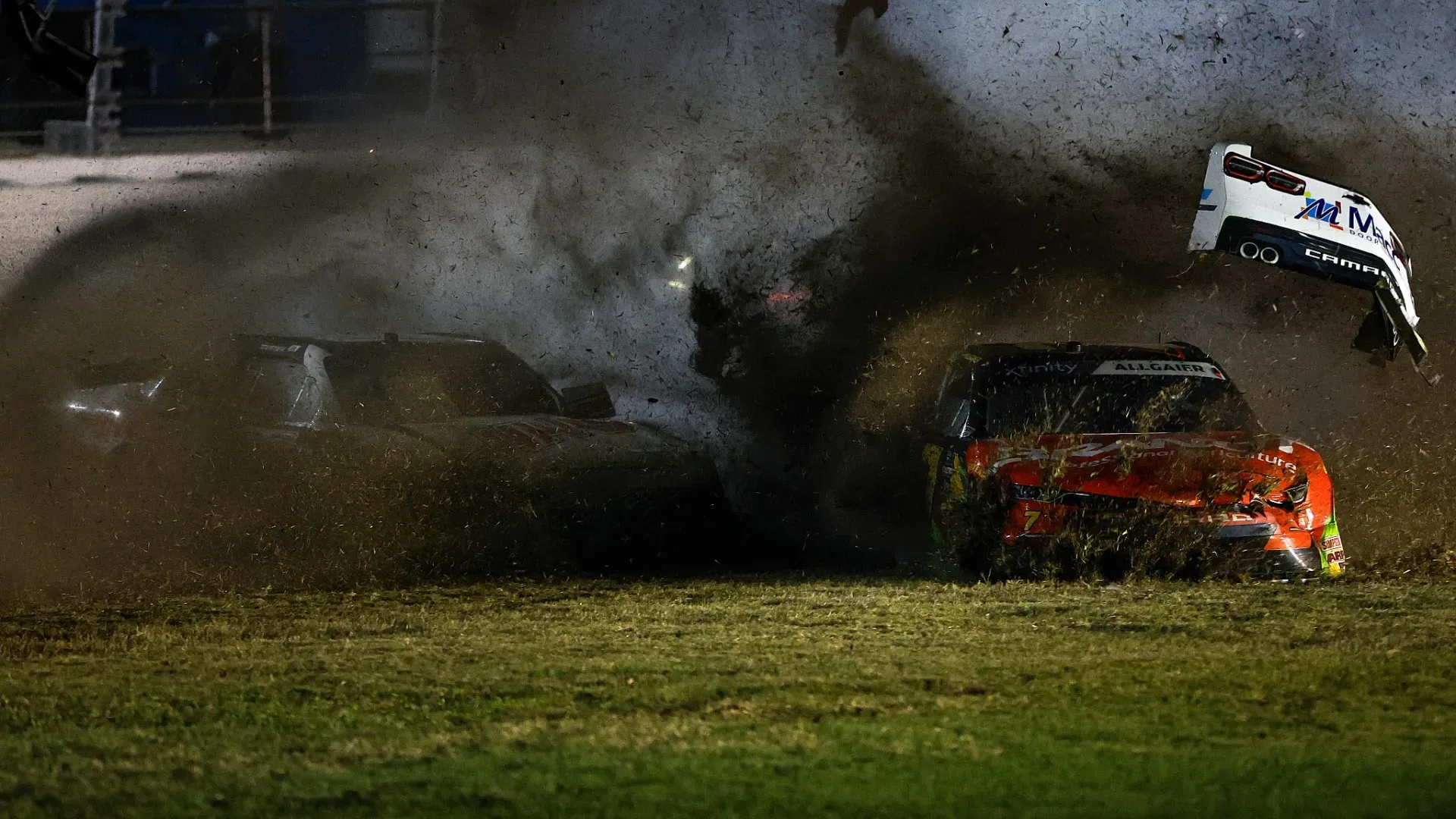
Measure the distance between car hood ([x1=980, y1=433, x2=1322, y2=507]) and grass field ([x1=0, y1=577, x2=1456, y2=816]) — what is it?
0.60 metres

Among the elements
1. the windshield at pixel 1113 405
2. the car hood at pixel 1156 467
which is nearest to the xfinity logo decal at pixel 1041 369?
the windshield at pixel 1113 405

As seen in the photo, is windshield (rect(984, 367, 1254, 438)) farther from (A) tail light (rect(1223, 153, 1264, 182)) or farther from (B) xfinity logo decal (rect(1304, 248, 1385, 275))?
(A) tail light (rect(1223, 153, 1264, 182))

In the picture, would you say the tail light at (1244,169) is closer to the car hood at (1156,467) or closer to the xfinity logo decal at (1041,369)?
the xfinity logo decal at (1041,369)

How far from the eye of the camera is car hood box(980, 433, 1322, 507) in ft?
25.6

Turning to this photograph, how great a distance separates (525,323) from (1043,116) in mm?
4944

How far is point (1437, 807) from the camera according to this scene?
375cm

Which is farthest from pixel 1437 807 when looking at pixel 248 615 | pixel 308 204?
pixel 308 204

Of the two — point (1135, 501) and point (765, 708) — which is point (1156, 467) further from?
point (765, 708)

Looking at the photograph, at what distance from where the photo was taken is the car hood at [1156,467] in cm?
780

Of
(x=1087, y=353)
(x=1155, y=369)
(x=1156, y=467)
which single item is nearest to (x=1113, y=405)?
(x=1155, y=369)

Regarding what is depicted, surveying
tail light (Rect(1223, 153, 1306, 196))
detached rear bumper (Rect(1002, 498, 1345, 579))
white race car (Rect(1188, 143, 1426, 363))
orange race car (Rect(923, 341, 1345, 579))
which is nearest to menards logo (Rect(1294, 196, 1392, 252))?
white race car (Rect(1188, 143, 1426, 363))

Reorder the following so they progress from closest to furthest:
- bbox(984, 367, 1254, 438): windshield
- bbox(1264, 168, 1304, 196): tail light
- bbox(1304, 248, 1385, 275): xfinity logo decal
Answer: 1. bbox(984, 367, 1254, 438): windshield
2. bbox(1304, 248, 1385, 275): xfinity logo decal
3. bbox(1264, 168, 1304, 196): tail light

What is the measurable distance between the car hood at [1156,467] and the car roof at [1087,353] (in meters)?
1.22

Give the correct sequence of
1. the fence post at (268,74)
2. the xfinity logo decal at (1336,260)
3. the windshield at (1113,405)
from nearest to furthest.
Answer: the windshield at (1113,405)
the xfinity logo decal at (1336,260)
the fence post at (268,74)
